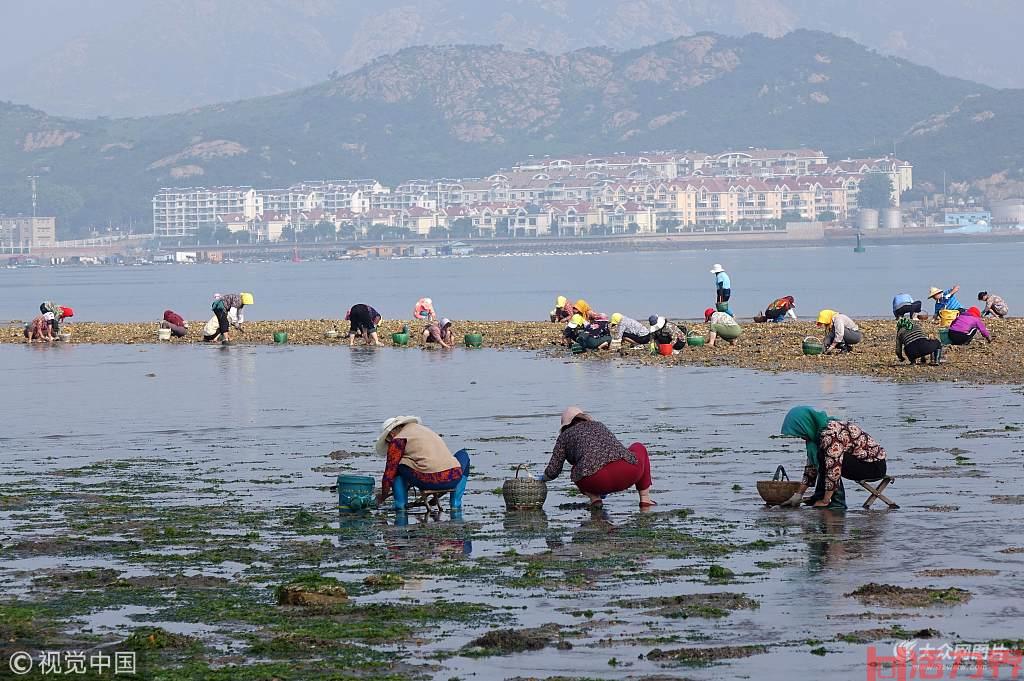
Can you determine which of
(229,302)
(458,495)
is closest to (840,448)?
(458,495)

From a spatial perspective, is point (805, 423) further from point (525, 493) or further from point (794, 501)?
point (525, 493)

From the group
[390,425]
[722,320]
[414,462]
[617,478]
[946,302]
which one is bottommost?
[617,478]

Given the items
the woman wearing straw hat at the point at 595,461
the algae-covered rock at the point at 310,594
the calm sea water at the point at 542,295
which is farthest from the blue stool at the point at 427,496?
the calm sea water at the point at 542,295

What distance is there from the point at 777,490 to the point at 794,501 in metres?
0.21

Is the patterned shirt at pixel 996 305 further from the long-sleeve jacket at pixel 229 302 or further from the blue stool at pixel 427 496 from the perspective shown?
the blue stool at pixel 427 496

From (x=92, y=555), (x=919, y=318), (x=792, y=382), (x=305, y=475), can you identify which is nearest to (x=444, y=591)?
(x=92, y=555)

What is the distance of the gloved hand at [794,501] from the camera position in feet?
61.6

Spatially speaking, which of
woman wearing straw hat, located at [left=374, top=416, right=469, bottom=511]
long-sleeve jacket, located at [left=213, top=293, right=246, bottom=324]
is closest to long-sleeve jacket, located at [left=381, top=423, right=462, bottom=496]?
woman wearing straw hat, located at [left=374, top=416, right=469, bottom=511]

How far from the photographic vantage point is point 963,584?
47.8ft

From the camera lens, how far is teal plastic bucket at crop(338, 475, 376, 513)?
63.2 ft

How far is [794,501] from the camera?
18797mm

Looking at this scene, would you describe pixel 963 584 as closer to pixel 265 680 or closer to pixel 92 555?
pixel 265 680

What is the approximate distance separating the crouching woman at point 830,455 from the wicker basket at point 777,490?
0.22ft

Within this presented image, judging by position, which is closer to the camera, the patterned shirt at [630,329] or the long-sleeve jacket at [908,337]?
the long-sleeve jacket at [908,337]
